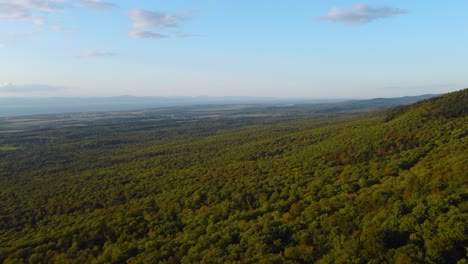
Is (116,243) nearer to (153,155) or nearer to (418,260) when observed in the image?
(418,260)

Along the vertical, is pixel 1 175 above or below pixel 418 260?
below

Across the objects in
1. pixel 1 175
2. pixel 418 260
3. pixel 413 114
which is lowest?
pixel 1 175

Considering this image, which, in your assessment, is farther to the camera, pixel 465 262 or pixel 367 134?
pixel 367 134

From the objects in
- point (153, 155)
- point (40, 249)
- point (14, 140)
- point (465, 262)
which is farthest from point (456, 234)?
point (14, 140)

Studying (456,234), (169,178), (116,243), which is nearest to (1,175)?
(169,178)

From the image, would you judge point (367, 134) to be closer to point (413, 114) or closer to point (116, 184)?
point (413, 114)

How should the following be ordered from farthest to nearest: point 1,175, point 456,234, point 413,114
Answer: point 1,175, point 413,114, point 456,234

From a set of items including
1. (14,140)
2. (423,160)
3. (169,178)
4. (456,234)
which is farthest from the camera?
(14,140)
